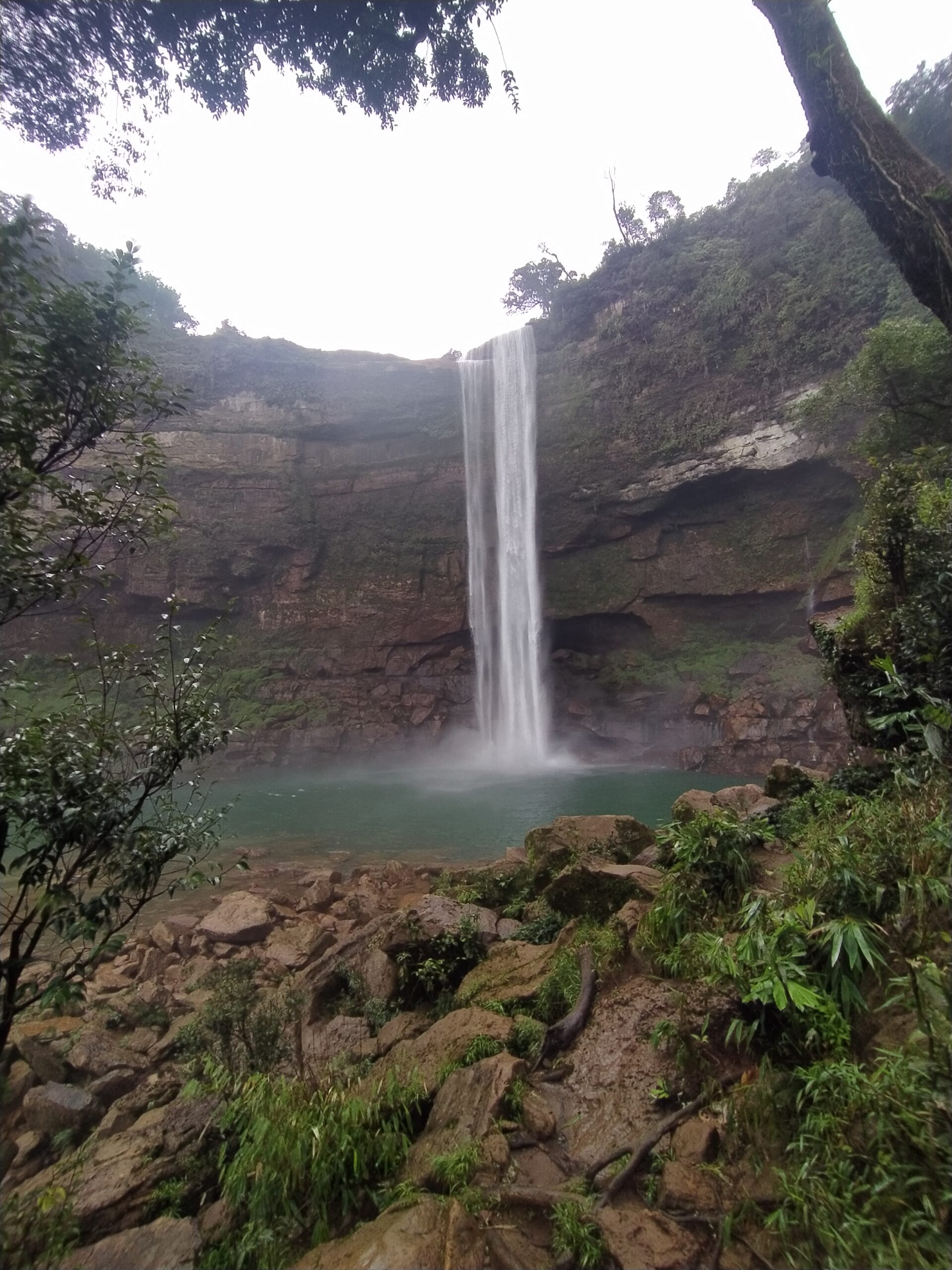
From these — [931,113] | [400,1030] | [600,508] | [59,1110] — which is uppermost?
[931,113]

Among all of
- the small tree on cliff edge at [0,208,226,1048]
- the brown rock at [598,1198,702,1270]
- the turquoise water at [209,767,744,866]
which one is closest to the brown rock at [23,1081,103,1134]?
the small tree on cliff edge at [0,208,226,1048]

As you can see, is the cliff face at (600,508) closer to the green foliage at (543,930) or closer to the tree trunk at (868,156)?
the green foliage at (543,930)

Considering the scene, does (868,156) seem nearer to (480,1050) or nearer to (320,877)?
(480,1050)

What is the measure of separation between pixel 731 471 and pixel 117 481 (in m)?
21.4

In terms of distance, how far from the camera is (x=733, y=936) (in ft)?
10.0

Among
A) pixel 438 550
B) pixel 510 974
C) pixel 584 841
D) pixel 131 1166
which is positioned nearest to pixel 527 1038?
pixel 510 974

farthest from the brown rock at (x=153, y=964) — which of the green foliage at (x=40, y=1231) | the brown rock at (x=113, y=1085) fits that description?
the green foliage at (x=40, y=1231)

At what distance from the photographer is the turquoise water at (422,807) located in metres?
11.4

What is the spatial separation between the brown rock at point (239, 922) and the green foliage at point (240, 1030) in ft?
7.98

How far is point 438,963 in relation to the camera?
4500 mm

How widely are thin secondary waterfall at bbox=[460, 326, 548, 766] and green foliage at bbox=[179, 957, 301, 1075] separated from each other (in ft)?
62.2

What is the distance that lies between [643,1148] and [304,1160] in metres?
1.31

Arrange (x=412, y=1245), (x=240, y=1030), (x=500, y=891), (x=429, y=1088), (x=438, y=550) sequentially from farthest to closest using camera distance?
(x=438, y=550), (x=500, y=891), (x=240, y=1030), (x=429, y=1088), (x=412, y=1245)

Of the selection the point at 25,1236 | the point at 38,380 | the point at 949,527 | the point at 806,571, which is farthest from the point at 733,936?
the point at 806,571
